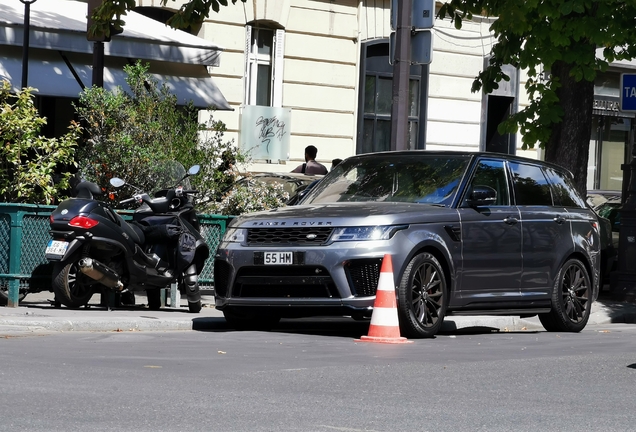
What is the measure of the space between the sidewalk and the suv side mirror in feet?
5.69

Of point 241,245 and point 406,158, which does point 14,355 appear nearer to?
point 241,245

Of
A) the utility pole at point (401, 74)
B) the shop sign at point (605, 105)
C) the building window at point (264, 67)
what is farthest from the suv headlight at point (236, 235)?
the shop sign at point (605, 105)

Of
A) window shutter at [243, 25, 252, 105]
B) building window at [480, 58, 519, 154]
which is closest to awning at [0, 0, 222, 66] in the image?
window shutter at [243, 25, 252, 105]

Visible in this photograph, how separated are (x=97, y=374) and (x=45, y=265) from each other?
497 cm

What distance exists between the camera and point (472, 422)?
675cm

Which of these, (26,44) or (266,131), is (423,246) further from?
(266,131)

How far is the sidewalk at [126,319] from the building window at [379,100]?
1114 centimetres

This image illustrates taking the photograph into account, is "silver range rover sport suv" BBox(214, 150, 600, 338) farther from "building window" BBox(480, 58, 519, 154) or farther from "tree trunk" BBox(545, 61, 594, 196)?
"building window" BBox(480, 58, 519, 154)

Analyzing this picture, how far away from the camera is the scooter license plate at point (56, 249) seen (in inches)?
480

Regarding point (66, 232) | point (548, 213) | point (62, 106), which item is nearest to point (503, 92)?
point (62, 106)

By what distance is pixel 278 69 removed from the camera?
24.7 m

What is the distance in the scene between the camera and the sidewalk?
36.7 feet

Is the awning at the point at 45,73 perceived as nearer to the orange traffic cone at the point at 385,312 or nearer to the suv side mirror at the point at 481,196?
the suv side mirror at the point at 481,196

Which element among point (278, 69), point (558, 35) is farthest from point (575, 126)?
point (278, 69)
